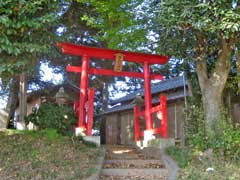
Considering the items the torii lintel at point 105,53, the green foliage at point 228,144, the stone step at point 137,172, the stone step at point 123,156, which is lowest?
the stone step at point 137,172

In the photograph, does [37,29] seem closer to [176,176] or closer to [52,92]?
[176,176]

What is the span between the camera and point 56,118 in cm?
1122

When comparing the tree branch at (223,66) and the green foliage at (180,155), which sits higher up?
the tree branch at (223,66)

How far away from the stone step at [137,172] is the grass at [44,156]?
0.47 metres

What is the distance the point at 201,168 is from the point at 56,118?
206 inches

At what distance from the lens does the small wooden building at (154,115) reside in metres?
15.1

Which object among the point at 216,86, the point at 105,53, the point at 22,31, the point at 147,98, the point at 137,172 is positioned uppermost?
the point at 105,53

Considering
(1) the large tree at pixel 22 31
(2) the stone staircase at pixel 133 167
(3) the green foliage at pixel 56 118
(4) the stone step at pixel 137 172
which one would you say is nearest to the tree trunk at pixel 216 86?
(2) the stone staircase at pixel 133 167

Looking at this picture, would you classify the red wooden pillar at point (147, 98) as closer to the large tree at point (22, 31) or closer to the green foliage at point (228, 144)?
the green foliage at point (228, 144)

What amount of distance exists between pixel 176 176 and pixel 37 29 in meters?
5.06

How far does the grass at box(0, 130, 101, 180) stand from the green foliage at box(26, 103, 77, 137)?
884 millimetres

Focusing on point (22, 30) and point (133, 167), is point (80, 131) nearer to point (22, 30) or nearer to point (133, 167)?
point (133, 167)

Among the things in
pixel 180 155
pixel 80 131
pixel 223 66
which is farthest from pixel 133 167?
pixel 223 66

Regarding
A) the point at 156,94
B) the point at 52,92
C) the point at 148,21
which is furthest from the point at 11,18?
the point at 52,92
